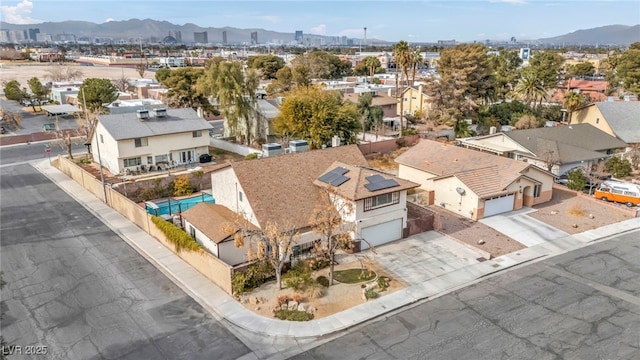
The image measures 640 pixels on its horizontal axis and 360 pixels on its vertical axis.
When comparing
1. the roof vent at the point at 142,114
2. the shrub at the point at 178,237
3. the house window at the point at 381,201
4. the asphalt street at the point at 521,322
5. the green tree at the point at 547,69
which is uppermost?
the green tree at the point at 547,69

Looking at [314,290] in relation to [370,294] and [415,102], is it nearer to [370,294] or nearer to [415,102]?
[370,294]

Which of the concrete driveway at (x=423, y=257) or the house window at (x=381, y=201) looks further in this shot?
the house window at (x=381, y=201)

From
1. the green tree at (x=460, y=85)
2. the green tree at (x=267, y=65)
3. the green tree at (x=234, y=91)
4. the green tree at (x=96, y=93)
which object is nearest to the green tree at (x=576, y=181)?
the green tree at (x=460, y=85)

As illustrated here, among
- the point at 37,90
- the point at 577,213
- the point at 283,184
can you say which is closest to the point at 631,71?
the point at 577,213

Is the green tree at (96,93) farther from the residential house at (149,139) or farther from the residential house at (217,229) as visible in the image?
the residential house at (217,229)

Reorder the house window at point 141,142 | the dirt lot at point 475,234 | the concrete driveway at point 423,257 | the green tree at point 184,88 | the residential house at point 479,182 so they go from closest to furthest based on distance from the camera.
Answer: the concrete driveway at point 423,257, the dirt lot at point 475,234, the residential house at point 479,182, the house window at point 141,142, the green tree at point 184,88

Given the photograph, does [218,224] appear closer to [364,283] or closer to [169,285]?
[169,285]

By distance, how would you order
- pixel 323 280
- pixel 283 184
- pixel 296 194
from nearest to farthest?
pixel 323 280, pixel 296 194, pixel 283 184
